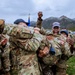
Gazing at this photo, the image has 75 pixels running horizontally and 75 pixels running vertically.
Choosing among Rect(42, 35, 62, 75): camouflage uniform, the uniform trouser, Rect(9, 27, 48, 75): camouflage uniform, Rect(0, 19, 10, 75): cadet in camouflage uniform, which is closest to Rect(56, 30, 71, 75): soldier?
the uniform trouser

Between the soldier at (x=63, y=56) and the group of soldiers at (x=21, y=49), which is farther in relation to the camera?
the soldier at (x=63, y=56)

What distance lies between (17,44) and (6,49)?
331 mm

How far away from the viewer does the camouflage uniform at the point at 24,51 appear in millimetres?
7605

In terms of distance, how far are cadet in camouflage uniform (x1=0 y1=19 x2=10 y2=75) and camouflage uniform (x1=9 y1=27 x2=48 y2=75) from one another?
0.82 ft

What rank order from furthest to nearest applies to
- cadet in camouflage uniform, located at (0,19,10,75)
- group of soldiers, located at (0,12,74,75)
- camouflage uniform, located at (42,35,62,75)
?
1. camouflage uniform, located at (42,35,62,75)
2. group of soldiers, located at (0,12,74,75)
3. cadet in camouflage uniform, located at (0,19,10,75)

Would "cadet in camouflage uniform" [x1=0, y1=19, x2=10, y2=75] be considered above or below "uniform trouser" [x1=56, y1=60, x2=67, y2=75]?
above

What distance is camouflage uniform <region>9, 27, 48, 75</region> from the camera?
25.0 feet

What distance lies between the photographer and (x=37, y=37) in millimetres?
7855

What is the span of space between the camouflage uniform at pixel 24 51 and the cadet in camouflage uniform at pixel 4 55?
0.25 m

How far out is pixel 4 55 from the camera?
752 centimetres

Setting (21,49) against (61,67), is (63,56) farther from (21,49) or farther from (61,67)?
(21,49)

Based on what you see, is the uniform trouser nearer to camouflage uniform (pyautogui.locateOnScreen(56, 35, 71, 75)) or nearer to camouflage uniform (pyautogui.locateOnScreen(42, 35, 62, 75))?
camouflage uniform (pyautogui.locateOnScreen(56, 35, 71, 75))

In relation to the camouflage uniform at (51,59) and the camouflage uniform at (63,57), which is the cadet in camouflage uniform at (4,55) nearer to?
the camouflage uniform at (51,59)

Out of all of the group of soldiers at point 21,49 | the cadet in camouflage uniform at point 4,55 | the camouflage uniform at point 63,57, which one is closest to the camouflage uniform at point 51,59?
the group of soldiers at point 21,49
